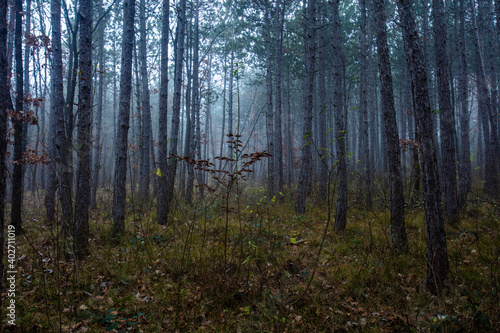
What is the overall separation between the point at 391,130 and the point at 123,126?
18.7ft

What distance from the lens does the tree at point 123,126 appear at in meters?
5.88

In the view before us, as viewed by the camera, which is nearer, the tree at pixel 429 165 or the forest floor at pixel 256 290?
the forest floor at pixel 256 290

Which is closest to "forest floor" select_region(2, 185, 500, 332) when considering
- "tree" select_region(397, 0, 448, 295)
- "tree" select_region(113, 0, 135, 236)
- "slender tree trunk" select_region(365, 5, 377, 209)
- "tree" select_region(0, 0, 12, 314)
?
"tree" select_region(397, 0, 448, 295)

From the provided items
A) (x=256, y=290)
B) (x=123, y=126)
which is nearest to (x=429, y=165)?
(x=256, y=290)

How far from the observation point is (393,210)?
192 inches

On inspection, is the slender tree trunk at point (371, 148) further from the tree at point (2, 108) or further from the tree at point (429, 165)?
the tree at point (2, 108)

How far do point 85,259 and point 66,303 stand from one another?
1.40 m

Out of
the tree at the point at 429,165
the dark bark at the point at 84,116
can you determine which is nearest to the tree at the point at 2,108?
the dark bark at the point at 84,116

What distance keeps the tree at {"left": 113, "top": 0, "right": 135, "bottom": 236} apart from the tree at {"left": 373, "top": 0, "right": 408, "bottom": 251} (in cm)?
537

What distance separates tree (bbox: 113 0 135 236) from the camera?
5.88 meters

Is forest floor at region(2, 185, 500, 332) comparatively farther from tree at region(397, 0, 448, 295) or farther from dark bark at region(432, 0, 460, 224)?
dark bark at region(432, 0, 460, 224)

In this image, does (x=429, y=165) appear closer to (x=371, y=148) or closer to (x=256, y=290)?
(x=256, y=290)

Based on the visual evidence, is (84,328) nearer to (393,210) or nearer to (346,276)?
(346,276)

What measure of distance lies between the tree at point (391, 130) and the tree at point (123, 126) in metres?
5.37
